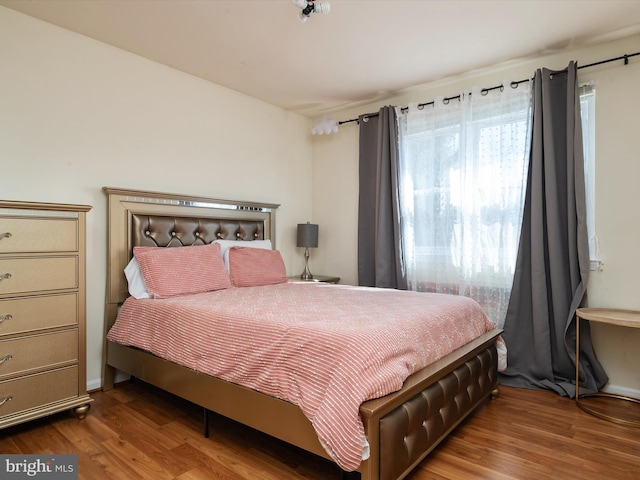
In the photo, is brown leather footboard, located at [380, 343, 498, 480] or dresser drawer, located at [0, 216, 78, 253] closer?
brown leather footboard, located at [380, 343, 498, 480]

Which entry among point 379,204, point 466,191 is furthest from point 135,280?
point 466,191

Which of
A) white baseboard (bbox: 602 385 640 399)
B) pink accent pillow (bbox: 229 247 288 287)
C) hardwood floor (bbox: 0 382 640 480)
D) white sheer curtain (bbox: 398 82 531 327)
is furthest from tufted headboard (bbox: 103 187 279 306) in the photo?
white baseboard (bbox: 602 385 640 399)

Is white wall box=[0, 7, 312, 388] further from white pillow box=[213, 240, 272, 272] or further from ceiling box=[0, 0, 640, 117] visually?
white pillow box=[213, 240, 272, 272]

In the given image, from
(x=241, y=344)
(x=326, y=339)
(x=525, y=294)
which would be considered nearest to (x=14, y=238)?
(x=241, y=344)

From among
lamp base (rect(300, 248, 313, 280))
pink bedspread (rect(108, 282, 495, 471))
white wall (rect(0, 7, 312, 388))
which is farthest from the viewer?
lamp base (rect(300, 248, 313, 280))

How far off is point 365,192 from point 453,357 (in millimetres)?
2254

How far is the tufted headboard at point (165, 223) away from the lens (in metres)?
2.85

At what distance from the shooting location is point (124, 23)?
2.62m

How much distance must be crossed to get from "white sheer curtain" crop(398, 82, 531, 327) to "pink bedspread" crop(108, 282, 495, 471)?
781 millimetres

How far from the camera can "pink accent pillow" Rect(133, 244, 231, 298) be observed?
267 cm

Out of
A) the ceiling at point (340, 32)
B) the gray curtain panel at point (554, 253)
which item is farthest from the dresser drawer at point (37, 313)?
the gray curtain panel at point (554, 253)

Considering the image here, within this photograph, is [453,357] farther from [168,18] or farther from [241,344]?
[168,18]

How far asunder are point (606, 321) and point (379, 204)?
2009mm

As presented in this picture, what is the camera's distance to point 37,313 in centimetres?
220
